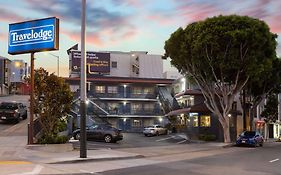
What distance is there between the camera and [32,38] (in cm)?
2416

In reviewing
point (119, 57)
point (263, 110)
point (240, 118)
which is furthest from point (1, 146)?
point (119, 57)

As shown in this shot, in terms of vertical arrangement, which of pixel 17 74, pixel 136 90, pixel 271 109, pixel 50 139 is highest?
pixel 17 74

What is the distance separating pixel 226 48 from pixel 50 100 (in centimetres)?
1866

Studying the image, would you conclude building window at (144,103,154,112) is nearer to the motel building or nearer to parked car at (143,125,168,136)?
the motel building

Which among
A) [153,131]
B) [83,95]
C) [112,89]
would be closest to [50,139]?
[83,95]

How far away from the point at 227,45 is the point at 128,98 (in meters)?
29.7

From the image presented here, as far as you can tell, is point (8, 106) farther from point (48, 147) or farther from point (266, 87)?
point (266, 87)

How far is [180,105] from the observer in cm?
6138

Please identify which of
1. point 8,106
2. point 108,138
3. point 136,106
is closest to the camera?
point 108,138

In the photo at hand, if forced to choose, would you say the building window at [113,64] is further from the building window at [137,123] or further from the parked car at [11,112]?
the parked car at [11,112]

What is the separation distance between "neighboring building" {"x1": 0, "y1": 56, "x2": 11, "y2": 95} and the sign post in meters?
71.5

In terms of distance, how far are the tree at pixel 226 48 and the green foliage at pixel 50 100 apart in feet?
52.9

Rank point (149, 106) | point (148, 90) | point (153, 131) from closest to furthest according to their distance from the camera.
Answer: point (153, 131)
point (149, 106)
point (148, 90)

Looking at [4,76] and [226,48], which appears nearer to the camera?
[226,48]
